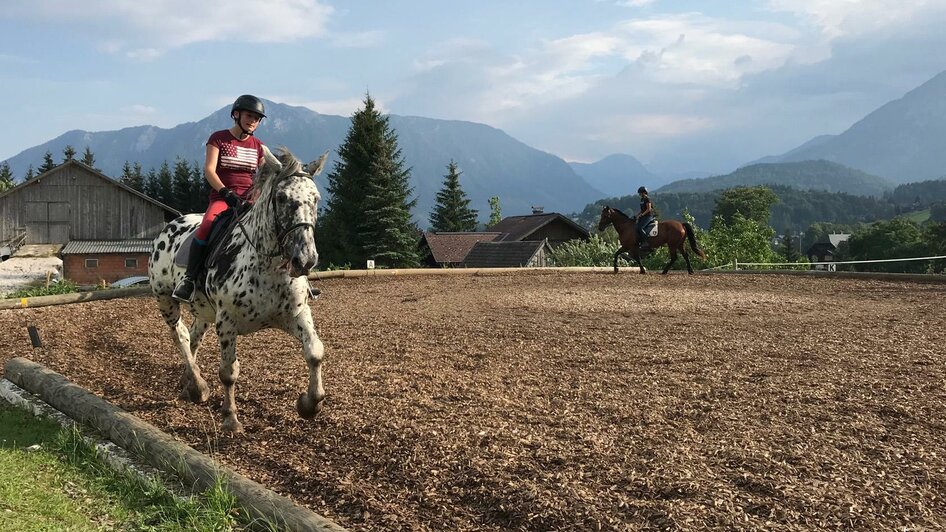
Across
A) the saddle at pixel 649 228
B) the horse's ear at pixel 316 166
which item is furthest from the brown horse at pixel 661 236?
the horse's ear at pixel 316 166

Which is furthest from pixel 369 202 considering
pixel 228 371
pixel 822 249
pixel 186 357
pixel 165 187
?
pixel 822 249

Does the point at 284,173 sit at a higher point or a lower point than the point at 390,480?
higher

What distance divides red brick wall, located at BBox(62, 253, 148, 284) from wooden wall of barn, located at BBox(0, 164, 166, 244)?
4.50 feet

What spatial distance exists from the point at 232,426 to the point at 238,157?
2703 mm

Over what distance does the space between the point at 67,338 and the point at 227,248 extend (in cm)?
627

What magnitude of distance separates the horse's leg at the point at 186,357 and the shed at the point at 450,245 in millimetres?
44660

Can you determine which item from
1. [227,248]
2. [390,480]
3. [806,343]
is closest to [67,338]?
[227,248]

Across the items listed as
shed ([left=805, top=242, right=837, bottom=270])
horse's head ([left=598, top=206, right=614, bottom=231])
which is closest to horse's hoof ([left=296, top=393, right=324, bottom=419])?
horse's head ([left=598, top=206, right=614, bottom=231])

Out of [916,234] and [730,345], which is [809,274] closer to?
[730,345]

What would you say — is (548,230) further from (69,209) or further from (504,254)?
(69,209)

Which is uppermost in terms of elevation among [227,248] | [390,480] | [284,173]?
[284,173]

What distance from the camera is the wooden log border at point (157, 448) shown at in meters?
3.77

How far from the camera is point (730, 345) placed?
28.6ft

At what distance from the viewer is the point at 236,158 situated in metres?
6.46
